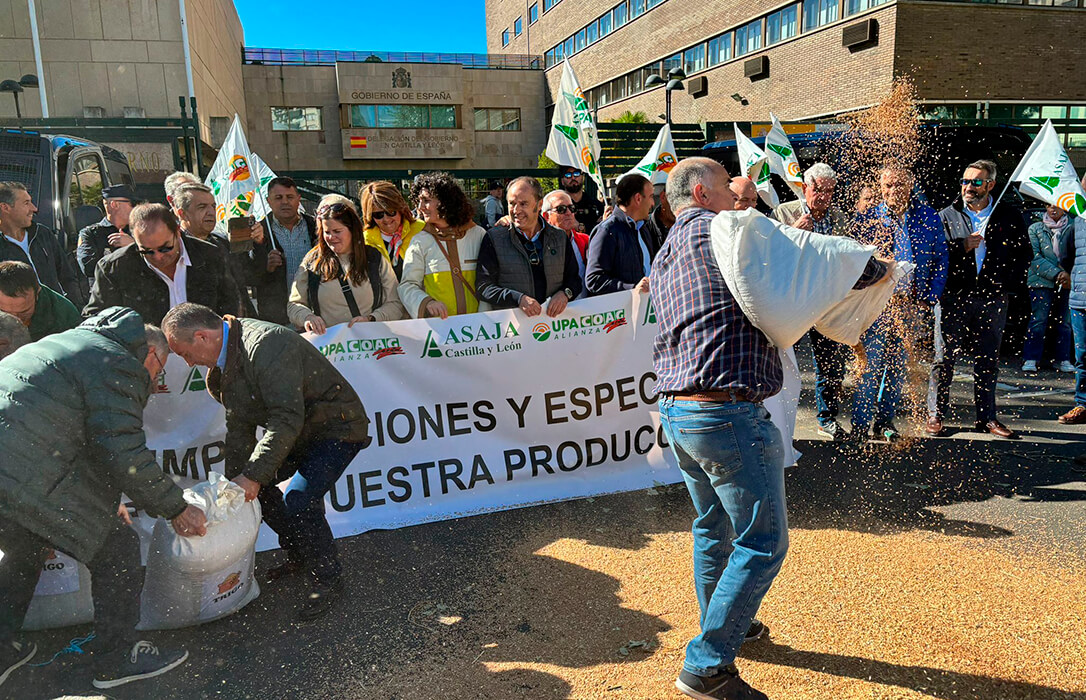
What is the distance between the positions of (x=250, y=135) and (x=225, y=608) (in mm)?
39768

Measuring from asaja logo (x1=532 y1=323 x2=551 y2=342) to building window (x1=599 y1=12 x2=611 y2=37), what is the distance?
38842 millimetres

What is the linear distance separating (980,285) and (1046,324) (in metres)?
2.82

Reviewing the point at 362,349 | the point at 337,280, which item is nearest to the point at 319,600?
the point at 362,349

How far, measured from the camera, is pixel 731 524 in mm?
2742

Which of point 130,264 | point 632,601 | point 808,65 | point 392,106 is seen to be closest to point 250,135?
point 392,106

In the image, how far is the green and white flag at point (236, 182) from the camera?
658 cm

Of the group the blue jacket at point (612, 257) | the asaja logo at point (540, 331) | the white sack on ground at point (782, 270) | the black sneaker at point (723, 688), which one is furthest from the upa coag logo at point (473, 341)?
the black sneaker at point (723, 688)

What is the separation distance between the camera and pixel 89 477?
285 cm

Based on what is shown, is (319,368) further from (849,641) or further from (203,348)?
(849,641)

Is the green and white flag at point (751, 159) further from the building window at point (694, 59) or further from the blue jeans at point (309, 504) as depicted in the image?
the building window at point (694, 59)

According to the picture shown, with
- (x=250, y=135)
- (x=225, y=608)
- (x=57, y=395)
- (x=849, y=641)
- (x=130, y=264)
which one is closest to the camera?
(x=57, y=395)

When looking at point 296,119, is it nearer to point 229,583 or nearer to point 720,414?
point 229,583

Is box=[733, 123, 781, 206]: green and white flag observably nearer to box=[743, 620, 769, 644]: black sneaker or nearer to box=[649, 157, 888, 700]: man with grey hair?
box=[649, 157, 888, 700]: man with grey hair

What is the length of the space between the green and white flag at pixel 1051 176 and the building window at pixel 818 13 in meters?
18.9
